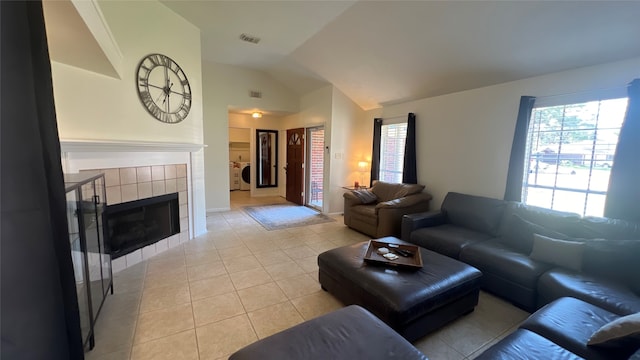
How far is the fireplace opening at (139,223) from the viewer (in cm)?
295

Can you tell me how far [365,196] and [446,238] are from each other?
1.81 meters

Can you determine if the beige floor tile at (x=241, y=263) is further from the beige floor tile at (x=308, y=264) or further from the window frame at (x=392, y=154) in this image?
the window frame at (x=392, y=154)

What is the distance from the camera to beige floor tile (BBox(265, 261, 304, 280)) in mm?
2957

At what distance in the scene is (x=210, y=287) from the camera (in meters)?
2.67

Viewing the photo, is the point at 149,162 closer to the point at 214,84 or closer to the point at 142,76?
the point at 142,76

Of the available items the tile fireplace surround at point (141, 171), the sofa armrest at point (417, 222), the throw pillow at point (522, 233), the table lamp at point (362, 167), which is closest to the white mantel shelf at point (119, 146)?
the tile fireplace surround at point (141, 171)

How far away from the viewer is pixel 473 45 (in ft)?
9.85

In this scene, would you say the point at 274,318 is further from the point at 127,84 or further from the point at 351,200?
the point at 127,84

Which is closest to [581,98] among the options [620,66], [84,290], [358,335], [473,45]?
[620,66]

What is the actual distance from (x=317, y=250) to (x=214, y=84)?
417cm

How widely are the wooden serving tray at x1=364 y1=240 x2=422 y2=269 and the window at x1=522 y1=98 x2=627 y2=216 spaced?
6.54ft

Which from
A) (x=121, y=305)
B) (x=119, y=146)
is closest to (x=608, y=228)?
(x=121, y=305)

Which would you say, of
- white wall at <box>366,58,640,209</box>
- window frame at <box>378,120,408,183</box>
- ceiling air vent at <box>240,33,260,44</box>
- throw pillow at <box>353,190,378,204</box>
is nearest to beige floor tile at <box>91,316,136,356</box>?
throw pillow at <box>353,190,378,204</box>

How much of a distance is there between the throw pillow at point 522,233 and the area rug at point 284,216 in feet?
9.91
